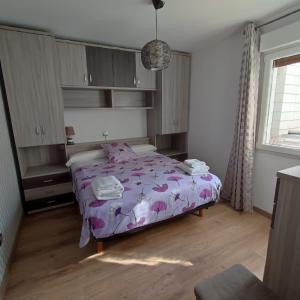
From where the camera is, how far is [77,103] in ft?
10.3

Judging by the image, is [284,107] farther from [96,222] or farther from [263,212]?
[96,222]

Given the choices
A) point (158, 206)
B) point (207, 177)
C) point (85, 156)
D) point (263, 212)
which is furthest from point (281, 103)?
point (85, 156)

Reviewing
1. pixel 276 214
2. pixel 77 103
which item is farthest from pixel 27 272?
pixel 77 103

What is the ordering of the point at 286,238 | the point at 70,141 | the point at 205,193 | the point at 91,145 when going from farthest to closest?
the point at 91,145 < the point at 70,141 < the point at 205,193 < the point at 286,238

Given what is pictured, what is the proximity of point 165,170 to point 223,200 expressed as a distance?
118 cm

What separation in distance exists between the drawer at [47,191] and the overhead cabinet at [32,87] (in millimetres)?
650

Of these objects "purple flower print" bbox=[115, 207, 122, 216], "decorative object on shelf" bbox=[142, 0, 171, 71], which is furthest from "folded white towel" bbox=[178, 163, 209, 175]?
"decorative object on shelf" bbox=[142, 0, 171, 71]

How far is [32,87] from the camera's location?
2.50 m

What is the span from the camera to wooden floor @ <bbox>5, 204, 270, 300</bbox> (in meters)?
1.58

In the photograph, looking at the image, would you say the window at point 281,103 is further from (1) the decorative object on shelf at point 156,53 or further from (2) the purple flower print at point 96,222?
(2) the purple flower print at point 96,222

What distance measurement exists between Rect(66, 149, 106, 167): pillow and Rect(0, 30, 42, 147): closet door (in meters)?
0.49

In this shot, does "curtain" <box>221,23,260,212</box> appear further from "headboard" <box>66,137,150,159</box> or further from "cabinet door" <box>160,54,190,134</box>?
"headboard" <box>66,137,150,159</box>

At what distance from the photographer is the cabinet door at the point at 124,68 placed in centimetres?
305

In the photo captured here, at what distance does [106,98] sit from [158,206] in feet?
7.12
